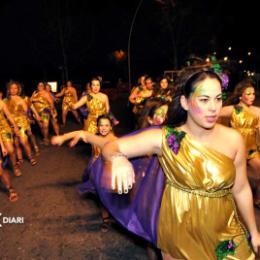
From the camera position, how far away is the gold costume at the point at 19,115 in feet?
26.8

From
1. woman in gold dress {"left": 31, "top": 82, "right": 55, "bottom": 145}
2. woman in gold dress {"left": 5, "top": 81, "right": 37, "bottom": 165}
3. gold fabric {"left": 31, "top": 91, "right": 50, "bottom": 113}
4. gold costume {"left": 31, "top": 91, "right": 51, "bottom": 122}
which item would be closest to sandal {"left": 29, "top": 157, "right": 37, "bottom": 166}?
woman in gold dress {"left": 5, "top": 81, "right": 37, "bottom": 165}

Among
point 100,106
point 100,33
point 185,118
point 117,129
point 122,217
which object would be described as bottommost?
point 117,129

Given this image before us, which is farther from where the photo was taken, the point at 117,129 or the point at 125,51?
the point at 125,51

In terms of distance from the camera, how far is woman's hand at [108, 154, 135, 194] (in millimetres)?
1842

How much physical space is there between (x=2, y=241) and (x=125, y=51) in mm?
34641

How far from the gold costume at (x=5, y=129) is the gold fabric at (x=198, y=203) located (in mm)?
4918

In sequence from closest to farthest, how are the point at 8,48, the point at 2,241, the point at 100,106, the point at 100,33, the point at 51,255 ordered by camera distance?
the point at 51,255 < the point at 2,241 < the point at 100,106 < the point at 8,48 < the point at 100,33

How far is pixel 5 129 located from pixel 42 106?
148 inches

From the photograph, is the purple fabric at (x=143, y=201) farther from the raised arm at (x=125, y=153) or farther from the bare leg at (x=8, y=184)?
the bare leg at (x=8, y=184)

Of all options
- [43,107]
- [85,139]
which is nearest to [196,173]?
[85,139]

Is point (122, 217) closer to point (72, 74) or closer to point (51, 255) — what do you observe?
point (51, 255)

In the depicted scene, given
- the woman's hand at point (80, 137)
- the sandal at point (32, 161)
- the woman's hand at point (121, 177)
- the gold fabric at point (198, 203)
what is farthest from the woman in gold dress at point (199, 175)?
the sandal at point (32, 161)

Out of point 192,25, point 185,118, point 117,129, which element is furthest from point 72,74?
point 185,118

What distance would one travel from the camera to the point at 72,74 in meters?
35.0
